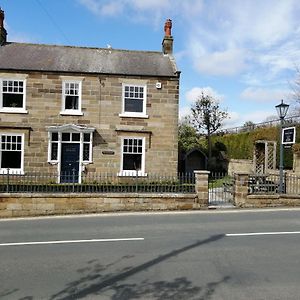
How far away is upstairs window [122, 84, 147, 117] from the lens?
22.2 m

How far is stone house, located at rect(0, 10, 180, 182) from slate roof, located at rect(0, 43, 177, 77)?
0.20 ft

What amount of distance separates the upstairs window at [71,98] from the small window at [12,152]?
3.22 meters

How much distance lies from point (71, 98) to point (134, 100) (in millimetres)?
3860

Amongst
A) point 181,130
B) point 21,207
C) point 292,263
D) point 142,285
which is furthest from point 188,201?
point 181,130

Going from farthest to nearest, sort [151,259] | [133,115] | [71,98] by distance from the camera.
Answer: [133,115] < [71,98] < [151,259]

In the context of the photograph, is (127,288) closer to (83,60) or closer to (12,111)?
(12,111)

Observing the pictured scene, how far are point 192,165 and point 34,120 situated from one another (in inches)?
616

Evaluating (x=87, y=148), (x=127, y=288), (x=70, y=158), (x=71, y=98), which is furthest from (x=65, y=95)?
(x=127, y=288)

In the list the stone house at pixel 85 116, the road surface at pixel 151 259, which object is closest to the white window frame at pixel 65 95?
the stone house at pixel 85 116

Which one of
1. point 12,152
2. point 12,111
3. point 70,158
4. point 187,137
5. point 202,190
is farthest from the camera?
point 187,137

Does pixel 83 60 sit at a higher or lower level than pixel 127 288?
higher

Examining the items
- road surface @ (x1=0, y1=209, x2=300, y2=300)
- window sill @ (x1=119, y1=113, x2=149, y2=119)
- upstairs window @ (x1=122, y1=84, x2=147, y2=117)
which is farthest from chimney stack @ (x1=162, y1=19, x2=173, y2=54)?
road surface @ (x1=0, y1=209, x2=300, y2=300)

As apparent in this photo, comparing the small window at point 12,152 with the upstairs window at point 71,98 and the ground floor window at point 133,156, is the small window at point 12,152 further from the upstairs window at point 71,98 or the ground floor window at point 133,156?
the ground floor window at point 133,156

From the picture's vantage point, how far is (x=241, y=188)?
49.6 ft
